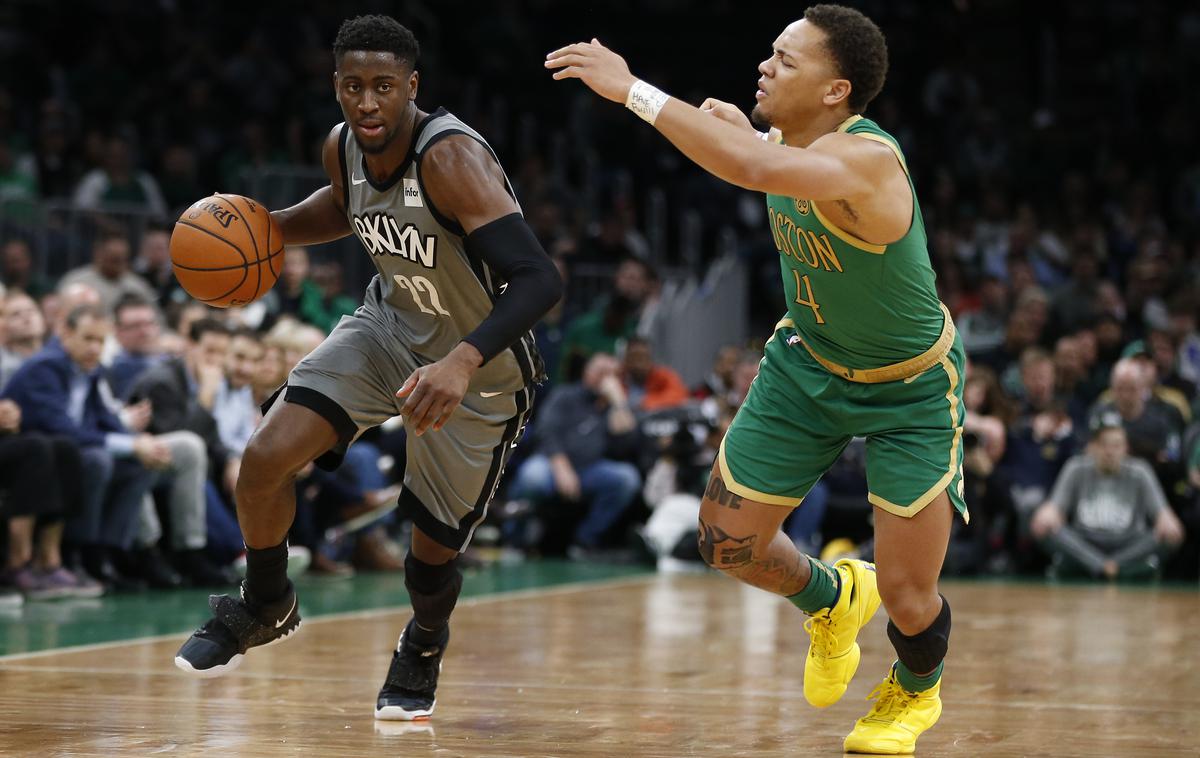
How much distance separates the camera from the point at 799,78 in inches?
179

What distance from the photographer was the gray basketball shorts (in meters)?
4.84

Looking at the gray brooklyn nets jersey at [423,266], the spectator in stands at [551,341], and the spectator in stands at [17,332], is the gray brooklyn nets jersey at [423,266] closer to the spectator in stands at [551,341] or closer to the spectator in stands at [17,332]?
the spectator in stands at [17,332]

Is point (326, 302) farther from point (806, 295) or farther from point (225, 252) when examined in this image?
point (806, 295)

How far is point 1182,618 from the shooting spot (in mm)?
8617

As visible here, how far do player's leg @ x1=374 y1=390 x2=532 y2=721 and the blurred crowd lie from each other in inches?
150

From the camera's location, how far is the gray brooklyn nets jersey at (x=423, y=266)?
4734mm

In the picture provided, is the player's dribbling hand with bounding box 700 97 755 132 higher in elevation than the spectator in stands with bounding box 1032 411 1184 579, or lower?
higher

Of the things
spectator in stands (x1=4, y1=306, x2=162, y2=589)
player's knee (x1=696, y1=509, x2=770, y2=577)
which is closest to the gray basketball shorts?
player's knee (x1=696, y1=509, x2=770, y2=577)

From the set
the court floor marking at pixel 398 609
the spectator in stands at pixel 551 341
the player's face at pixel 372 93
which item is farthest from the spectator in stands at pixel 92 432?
the spectator in stands at pixel 551 341

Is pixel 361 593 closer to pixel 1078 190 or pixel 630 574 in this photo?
pixel 630 574

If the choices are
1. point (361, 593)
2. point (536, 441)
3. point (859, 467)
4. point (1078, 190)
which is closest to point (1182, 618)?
point (859, 467)

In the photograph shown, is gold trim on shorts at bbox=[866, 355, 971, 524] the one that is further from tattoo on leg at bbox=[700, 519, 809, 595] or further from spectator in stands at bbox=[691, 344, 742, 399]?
spectator in stands at bbox=[691, 344, 742, 399]

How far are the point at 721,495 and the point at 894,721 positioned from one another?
79 centimetres

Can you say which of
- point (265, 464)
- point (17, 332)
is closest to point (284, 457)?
point (265, 464)
